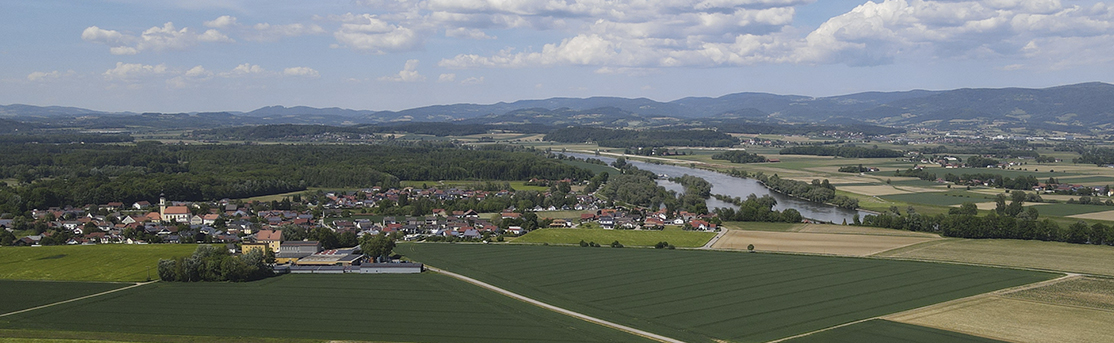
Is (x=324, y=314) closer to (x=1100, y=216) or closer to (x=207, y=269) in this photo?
(x=207, y=269)

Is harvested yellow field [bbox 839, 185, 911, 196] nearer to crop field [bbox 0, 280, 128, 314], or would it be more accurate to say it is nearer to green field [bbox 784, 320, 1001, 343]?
green field [bbox 784, 320, 1001, 343]

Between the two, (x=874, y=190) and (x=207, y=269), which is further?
(x=874, y=190)

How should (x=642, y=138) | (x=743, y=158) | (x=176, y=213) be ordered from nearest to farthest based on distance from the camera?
(x=176, y=213), (x=743, y=158), (x=642, y=138)

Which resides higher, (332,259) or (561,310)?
(561,310)

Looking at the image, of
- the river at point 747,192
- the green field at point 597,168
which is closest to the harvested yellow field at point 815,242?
the river at point 747,192

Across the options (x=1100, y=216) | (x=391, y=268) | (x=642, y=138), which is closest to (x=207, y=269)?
(x=391, y=268)

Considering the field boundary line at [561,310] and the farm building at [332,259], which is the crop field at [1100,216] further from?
the farm building at [332,259]

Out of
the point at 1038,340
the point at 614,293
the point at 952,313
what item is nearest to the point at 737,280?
the point at 614,293

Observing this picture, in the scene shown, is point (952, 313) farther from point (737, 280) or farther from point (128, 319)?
point (128, 319)

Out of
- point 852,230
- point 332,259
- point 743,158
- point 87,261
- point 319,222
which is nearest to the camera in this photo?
point 87,261
